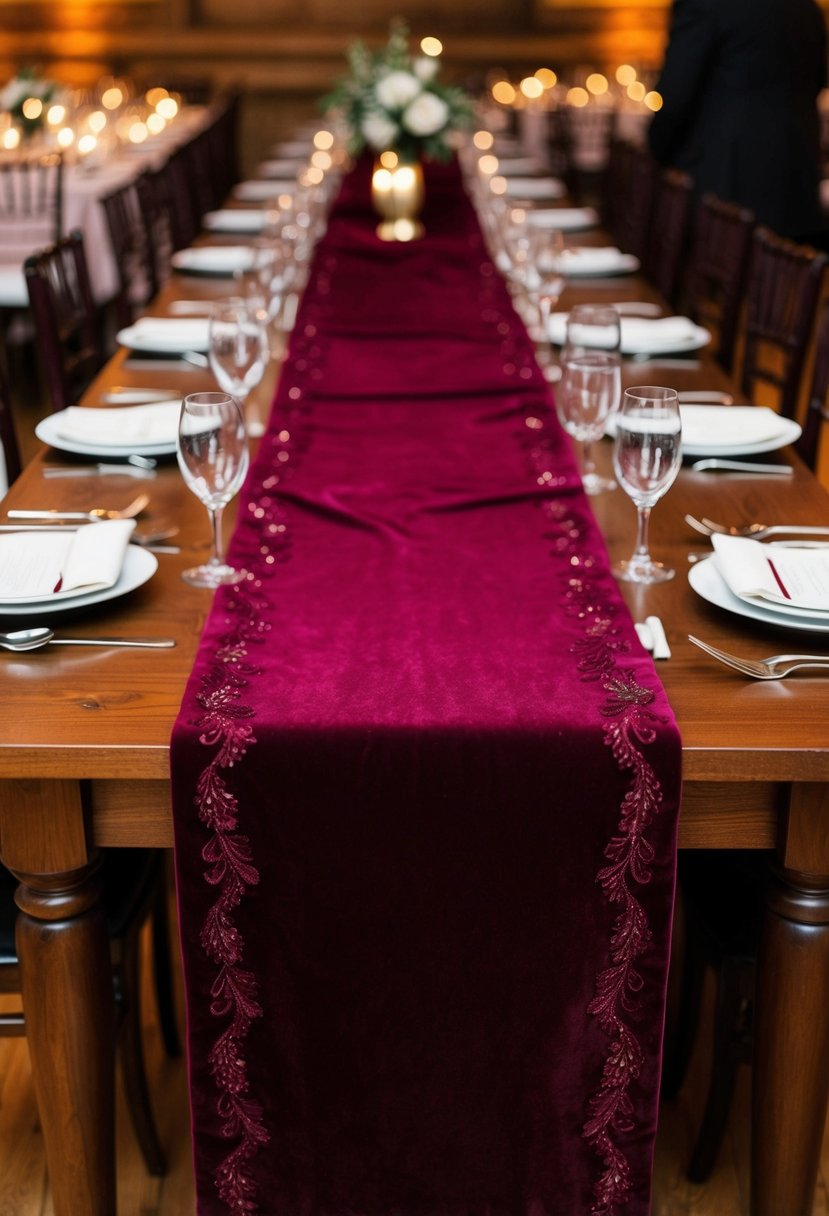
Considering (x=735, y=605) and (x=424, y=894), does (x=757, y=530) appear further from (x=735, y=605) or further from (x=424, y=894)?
(x=424, y=894)

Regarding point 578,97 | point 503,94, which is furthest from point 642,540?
point 503,94

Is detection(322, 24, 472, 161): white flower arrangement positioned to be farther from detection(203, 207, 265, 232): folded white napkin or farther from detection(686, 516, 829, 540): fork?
detection(686, 516, 829, 540): fork

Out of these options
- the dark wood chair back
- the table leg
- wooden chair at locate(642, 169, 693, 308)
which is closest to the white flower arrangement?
wooden chair at locate(642, 169, 693, 308)

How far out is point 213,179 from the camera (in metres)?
7.32

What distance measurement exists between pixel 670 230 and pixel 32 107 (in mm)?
3652

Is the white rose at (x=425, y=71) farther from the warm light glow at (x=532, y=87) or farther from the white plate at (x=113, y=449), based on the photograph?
the warm light glow at (x=532, y=87)

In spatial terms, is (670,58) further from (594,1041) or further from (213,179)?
(594,1041)

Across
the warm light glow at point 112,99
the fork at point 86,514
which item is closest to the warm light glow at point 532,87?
the warm light glow at point 112,99

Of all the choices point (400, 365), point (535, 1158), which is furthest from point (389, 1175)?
point (400, 365)

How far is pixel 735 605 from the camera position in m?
1.55

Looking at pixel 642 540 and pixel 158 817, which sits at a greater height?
pixel 642 540

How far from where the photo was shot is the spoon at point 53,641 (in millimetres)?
1503

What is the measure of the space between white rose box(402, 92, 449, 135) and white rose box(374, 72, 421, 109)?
0.10 feet

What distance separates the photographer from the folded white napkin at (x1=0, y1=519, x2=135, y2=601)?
157 cm
